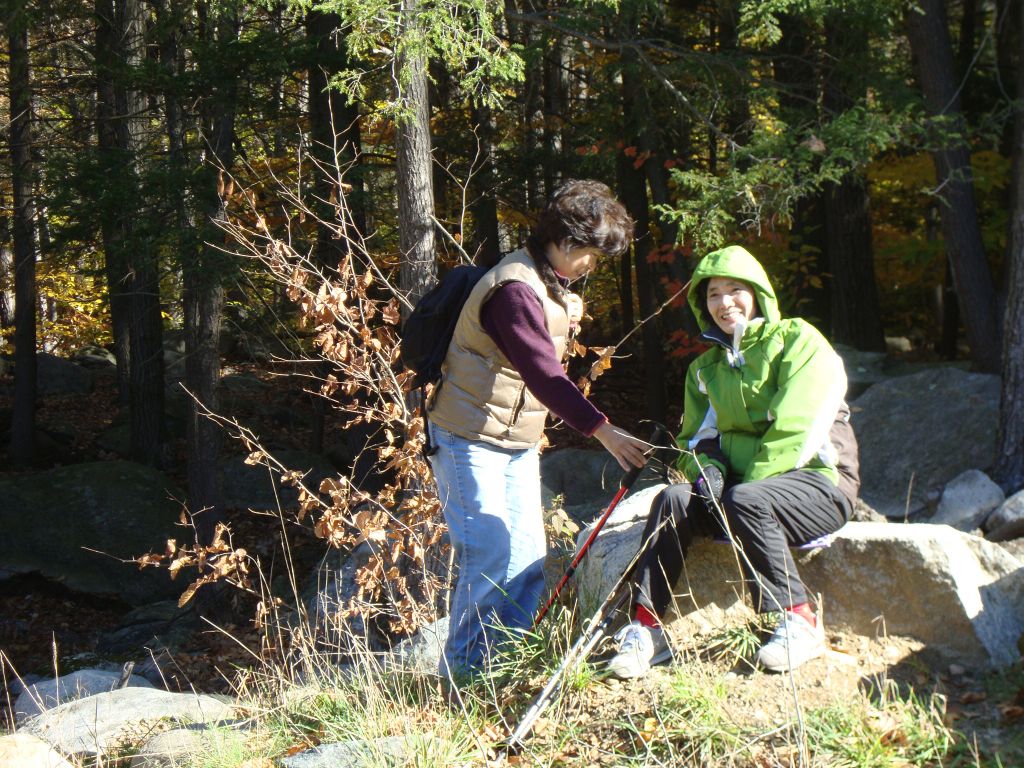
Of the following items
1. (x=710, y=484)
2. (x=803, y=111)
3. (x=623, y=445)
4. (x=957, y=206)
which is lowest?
(x=710, y=484)

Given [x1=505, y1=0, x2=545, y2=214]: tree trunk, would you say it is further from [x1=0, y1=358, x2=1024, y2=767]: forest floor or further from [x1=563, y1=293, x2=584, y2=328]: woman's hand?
[x1=0, y1=358, x2=1024, y2=767]: forest floor

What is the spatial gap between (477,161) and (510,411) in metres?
7.92

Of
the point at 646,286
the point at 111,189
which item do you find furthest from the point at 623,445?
the point at 646,286

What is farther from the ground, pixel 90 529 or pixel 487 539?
pixel 487 539

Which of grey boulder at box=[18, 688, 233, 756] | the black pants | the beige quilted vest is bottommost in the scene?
grey boulder at box=[18, 688, 233, 756]

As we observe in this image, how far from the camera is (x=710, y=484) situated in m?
3.70

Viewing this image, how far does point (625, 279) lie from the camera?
15.2 metres

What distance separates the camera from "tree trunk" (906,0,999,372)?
931cm

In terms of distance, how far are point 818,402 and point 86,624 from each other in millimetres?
8865

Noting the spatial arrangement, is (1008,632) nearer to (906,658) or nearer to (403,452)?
(906,658)

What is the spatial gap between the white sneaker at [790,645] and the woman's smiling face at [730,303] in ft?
3.68

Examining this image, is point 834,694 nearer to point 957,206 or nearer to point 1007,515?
point 1007,515

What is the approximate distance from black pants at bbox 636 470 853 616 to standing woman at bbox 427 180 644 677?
1.49 feet

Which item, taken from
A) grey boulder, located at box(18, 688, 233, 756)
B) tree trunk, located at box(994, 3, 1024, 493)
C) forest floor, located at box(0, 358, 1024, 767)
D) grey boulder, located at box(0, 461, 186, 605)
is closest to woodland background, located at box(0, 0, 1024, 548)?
tree trunk, located at box(994, 3, 1024, 493)
